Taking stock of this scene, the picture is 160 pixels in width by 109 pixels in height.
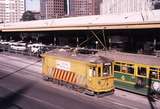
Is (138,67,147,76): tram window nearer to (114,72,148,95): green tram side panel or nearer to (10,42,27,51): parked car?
(114,72,148,95): green tram side panel

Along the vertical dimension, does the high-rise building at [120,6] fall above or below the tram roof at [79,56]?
above

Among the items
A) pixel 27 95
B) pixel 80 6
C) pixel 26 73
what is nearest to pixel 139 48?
pixel 26 73

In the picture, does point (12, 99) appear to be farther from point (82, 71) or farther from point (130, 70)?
point (130, 70)

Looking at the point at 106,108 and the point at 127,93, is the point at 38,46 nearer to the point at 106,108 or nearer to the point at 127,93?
the point at 127,93

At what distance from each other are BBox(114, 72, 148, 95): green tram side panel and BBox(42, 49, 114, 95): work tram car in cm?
143

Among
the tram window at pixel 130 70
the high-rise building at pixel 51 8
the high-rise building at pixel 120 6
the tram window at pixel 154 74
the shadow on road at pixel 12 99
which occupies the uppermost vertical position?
the high-rise building at pixel 51 8

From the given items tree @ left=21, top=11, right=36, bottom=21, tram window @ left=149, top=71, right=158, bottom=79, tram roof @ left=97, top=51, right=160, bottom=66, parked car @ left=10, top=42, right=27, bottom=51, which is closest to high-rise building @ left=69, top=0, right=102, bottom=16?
tree @ left=21, top=11, right=36, bottom=21

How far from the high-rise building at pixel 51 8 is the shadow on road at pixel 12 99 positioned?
14498 centimetres

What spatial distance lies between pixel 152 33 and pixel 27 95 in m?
25.2

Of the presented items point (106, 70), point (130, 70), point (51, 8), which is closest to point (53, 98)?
point (106, 70)

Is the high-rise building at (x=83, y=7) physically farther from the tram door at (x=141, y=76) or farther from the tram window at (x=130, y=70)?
the tram door at (x=141, y=76)

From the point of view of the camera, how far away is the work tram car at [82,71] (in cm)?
2496

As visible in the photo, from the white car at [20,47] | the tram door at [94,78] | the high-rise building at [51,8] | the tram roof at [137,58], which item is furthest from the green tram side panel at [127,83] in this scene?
the high-rise building at [51,8]

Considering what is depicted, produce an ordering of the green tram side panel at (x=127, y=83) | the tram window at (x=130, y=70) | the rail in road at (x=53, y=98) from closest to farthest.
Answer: the rail in road at (x=53, y=98), the green tram side panel at (x=127, y=83), the tram window at (x=130, y=70)
